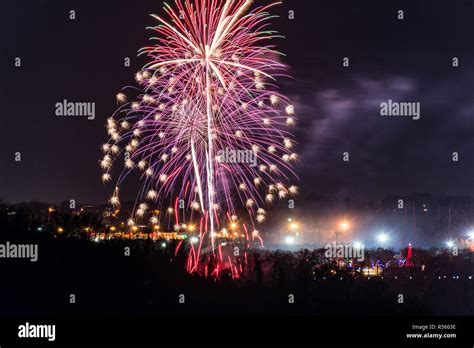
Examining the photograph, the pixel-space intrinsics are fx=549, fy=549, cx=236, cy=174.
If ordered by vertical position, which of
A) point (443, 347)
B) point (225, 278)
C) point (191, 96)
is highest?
point (191, 96)

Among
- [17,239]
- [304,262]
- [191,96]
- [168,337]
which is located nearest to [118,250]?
[17,239]

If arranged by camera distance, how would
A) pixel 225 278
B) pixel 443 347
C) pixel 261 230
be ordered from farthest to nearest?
pixel 261 230, pixel 225 278, pixel 443 347

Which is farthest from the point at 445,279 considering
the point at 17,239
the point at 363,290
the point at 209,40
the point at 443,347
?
the point at 17,239

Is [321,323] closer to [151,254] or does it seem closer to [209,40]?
[151,254]

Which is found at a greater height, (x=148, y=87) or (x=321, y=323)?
(x=148, y=87)

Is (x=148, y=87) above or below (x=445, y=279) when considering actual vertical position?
above

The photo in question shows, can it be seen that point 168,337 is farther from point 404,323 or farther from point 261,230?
point 261,230

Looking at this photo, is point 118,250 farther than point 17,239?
Yes

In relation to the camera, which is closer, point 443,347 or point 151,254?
point 443,347

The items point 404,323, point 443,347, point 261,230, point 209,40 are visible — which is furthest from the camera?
point 261,230
